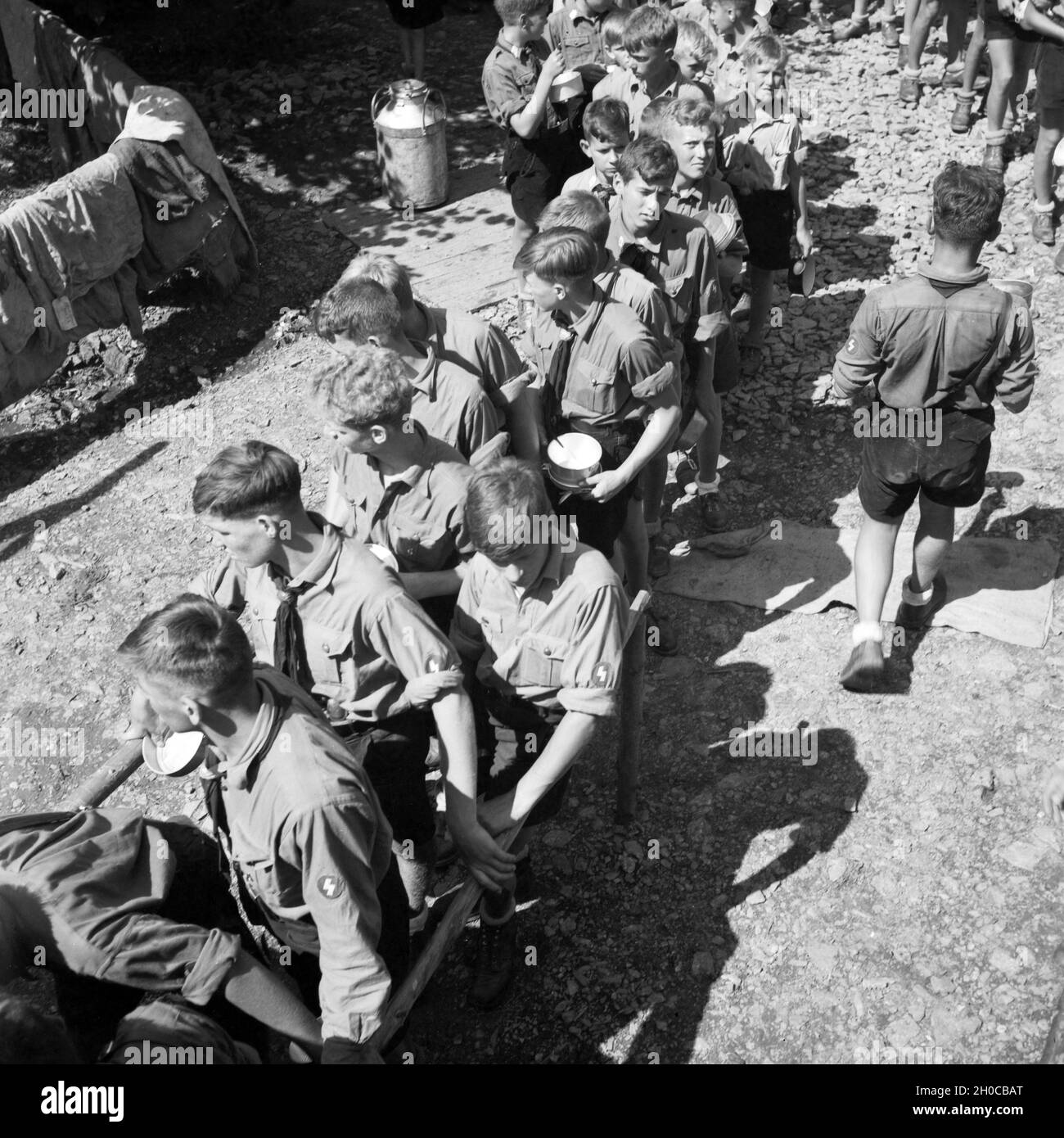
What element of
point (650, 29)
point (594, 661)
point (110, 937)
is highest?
point (650, 29)

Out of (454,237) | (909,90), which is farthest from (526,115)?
(909,90)

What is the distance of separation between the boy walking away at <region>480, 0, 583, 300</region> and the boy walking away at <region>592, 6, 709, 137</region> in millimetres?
491

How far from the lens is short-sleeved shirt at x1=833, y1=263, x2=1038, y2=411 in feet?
Answer: 15.4

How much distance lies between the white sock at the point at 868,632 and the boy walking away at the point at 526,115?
12.5ft

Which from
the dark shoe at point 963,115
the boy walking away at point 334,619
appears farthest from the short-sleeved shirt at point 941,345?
the dark shoe at point 963,115

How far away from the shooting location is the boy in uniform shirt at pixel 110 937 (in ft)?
10.6

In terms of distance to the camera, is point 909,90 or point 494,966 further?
point 909,90

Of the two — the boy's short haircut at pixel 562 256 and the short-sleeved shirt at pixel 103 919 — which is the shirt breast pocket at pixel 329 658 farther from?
the boy's short haircut at pixel 562 256

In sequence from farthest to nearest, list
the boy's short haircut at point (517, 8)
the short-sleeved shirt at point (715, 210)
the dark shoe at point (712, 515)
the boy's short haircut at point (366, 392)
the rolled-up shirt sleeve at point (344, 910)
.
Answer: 1. the boy's short haircut at point (517, 8)
2. the dark shoe at point (712, 515)
3. the short-sleeved shirt at point (715, 210)
4. the boy's short haircut at point (366, 392)
5. the rolled-up shirt sleeve at point (344, 910)

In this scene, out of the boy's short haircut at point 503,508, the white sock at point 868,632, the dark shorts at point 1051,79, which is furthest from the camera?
the dark shorts at point 1051,79

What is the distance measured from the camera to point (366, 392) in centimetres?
388

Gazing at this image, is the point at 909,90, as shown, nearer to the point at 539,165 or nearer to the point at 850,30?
the point at 850,30

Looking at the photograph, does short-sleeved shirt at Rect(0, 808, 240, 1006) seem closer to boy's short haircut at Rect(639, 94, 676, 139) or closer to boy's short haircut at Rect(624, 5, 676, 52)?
boy's short haircut at Rect(639, 94, 676, 139)

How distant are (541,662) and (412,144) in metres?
6.51
